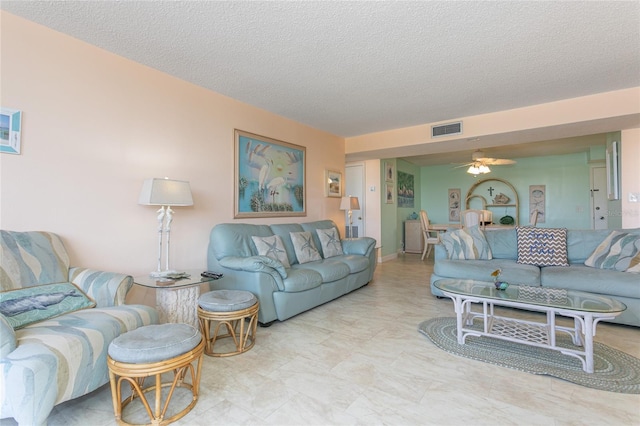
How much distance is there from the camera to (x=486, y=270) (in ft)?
11.4

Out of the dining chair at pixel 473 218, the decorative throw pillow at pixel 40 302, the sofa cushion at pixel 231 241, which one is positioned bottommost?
the decorative throw pillow at pixel 40 302

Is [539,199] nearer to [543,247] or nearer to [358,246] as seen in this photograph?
[543,247]

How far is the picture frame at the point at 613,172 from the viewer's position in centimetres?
422

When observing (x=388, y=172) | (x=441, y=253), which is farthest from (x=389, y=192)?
(x=441, y=253)

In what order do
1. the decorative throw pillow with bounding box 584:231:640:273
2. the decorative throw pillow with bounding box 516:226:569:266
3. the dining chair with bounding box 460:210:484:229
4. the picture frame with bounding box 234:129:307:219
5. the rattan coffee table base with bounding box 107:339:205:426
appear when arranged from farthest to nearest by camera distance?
the dining chair with bounding box 460:210:484:229 → the picture frame with bounding box 234:129:307:219 → the decorative throw pillow with bounding box 516:226:569:266 → the decorative throw pillow with bounding box 584:231:640:273 → the rattan coffee table base with bounding box 107:339:205:426

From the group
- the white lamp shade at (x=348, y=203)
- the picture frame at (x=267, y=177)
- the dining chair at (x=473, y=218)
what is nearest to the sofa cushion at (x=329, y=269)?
the picture frame at (x=267, y=177)

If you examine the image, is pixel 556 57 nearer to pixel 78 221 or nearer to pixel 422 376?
pixel 422 376

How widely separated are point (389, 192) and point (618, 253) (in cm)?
409

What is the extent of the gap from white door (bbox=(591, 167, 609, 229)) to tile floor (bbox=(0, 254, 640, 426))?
4.81m

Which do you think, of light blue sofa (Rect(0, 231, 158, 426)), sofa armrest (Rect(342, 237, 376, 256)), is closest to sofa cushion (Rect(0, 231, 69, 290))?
light blue sofa (Rect(0, 231, 158, 426))

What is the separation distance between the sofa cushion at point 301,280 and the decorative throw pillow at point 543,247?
2.49m

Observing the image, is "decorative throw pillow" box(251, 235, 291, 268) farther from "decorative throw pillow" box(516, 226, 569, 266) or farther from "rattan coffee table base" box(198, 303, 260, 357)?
"decorative throw pillow" box(516, 226, 569, 266)

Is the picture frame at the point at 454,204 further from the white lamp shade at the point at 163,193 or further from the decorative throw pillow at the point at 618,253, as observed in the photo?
the white lamp shade at the point at 163,193

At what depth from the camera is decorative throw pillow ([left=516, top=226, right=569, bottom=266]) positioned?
140 inches
